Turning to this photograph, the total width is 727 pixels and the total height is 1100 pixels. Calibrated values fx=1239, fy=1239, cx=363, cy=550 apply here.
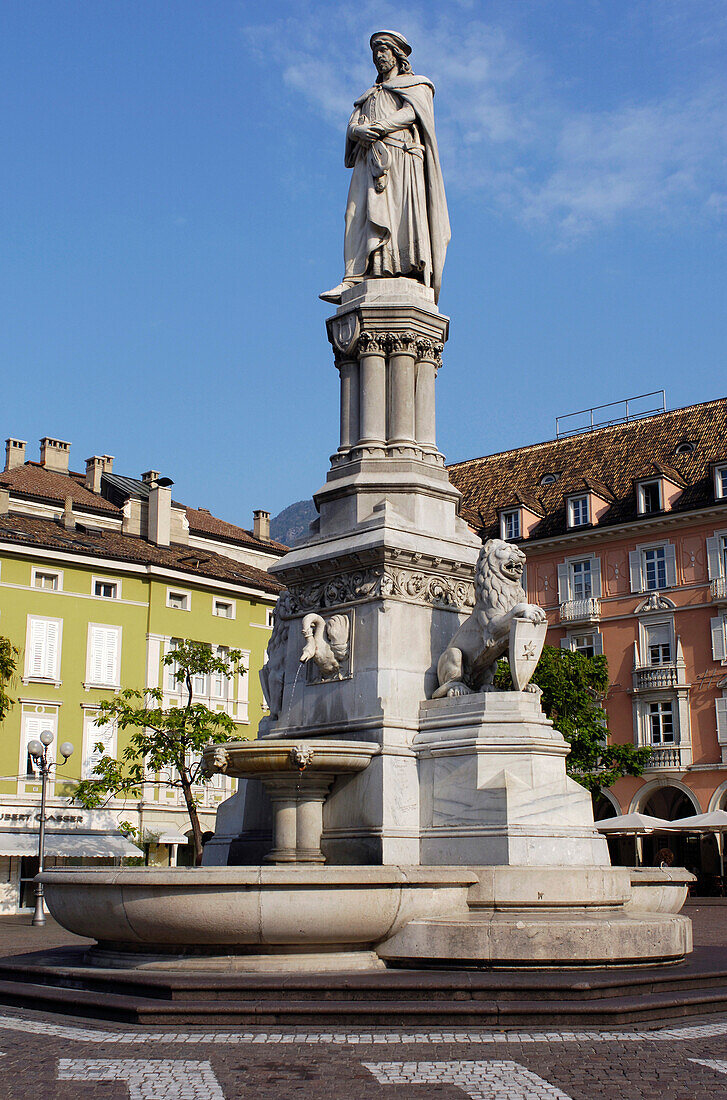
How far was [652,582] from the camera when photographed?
5178 cm

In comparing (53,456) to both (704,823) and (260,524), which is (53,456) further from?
(704,823)

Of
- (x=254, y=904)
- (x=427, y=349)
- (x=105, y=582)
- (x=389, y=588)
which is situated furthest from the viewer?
(x=105, y=582)

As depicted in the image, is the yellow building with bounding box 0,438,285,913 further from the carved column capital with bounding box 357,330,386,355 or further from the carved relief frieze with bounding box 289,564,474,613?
the carved column capital with bounding box 357,330,386,355

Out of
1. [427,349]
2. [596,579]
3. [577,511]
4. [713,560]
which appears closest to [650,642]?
[596,579]

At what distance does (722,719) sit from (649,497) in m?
10.1

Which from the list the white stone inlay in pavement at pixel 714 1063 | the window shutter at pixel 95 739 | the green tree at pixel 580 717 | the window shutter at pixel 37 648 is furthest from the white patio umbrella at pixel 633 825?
the white stone inlay in pavement at pixel 714 1063

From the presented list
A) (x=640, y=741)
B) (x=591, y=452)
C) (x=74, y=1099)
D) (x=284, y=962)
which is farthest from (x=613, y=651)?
(x=74, y=1099)

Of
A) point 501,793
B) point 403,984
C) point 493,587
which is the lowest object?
point 403,984

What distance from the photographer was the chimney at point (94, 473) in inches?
2240

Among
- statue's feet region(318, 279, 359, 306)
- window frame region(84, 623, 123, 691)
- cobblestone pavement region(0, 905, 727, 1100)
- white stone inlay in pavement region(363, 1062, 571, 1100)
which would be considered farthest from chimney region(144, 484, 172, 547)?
white stone inlay in pavement region(363, 1062, 571, 1100)

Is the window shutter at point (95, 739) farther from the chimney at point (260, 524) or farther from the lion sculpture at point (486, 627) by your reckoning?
the lion sculpture at point (486, 627)

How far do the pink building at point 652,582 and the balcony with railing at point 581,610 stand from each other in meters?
0.05

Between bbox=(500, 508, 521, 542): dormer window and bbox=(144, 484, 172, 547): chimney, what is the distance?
15.3m

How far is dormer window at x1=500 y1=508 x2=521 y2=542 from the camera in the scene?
5672 centimetres
